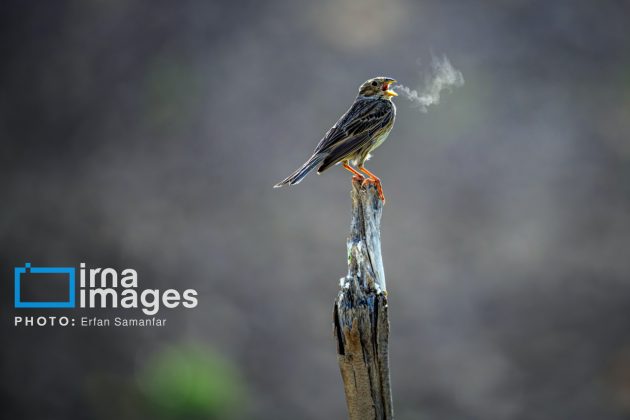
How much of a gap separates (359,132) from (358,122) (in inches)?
4.9

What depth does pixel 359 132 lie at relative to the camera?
265 inches

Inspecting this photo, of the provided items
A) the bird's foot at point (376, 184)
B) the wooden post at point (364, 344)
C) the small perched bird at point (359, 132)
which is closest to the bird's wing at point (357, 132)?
the small perched bird at point (359, 132)

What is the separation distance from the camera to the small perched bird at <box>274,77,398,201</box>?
6480 millimetres

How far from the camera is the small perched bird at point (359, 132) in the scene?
6.48 m

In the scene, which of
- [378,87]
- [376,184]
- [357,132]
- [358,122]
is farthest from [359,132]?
[376,184]

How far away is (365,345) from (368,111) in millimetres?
2734

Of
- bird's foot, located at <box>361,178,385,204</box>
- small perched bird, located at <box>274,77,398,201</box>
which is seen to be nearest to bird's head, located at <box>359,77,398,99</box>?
small perched bird, located at <box>274,77,398,201</box>

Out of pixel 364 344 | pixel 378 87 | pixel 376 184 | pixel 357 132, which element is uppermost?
pixel 378 87

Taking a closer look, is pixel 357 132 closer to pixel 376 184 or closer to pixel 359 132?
pixel 359 132

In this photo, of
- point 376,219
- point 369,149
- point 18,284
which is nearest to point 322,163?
point 369,149

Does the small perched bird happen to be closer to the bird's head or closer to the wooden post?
the bird's head

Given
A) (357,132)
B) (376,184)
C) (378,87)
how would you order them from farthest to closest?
(378,87)
(357,132)
(376,184)

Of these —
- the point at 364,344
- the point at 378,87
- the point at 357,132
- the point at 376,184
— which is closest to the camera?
the point at 364,344

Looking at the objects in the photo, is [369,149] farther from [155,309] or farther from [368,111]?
[155,309]
